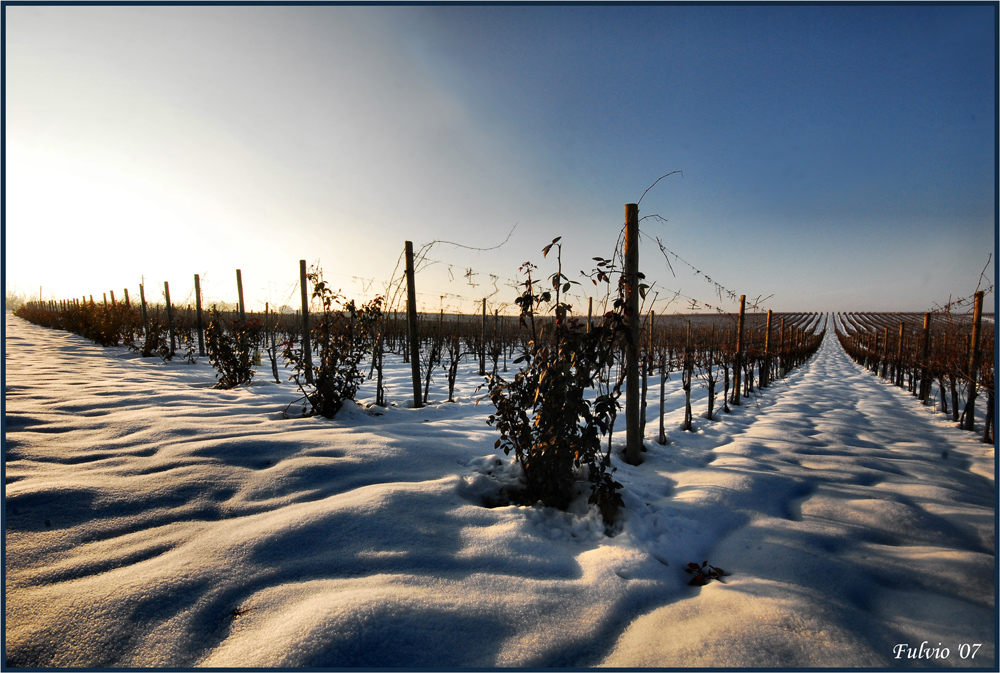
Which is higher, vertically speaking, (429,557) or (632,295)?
(632,295)

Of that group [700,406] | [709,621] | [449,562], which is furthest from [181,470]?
[700,406]

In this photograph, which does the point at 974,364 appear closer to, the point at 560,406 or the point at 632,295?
the point at 632,295

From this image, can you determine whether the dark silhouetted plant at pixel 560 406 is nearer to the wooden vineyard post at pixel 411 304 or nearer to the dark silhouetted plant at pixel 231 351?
the wooden vineyard post at pixel 411 304

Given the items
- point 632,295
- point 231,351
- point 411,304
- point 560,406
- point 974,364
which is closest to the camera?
point 560,406

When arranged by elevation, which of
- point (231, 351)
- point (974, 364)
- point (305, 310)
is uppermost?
point (305, 310)

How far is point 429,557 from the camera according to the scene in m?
1.74

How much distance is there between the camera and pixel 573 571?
5.84 ft

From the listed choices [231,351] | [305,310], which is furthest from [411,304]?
[231,351]

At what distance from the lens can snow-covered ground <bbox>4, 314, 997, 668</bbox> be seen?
1.27 metres

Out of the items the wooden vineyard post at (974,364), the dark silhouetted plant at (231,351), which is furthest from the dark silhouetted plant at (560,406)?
the wooden vineyard post at (974,364)

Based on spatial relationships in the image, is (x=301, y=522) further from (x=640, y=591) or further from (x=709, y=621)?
(x=709, y=621)

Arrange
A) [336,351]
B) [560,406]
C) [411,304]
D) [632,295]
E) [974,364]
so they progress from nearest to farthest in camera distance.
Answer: [560,406] < [632,295] < [336,351] < [411,304] < [974,364]

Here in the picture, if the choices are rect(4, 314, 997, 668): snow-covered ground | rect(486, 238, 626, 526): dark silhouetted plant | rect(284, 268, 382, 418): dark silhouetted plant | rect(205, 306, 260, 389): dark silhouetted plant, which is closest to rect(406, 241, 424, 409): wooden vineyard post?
rect(284, 268, 382, 418): dark silhouetted plant

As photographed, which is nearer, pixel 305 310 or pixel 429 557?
pixel 429 557
